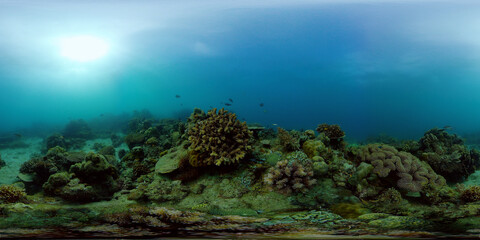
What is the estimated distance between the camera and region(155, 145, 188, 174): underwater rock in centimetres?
522

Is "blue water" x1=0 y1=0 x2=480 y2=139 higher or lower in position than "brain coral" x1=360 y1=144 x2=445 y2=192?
higher

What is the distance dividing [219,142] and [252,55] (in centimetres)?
3211

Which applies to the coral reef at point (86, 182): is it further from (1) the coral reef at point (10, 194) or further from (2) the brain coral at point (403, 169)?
(2) the brain coral at point (403, 169)

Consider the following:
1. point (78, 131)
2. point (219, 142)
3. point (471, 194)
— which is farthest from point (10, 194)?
point (78, 131)

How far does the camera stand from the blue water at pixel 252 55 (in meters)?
8.22

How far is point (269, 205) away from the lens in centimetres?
413

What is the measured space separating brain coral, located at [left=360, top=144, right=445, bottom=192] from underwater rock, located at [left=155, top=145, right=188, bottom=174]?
15.5 ft

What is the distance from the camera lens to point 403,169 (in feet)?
15.7

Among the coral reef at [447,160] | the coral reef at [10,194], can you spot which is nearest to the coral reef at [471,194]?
the coral reef at [447,160]

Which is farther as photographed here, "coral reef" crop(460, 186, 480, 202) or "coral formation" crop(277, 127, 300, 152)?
"coral formation" crop(277, 127, 300, 152)

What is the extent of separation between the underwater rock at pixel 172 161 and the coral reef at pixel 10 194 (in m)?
2.57

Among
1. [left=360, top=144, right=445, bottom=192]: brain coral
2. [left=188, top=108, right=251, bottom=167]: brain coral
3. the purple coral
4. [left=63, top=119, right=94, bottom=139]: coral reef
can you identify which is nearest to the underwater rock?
[left=188, top=108, right=251, bottom=167]: brain coral

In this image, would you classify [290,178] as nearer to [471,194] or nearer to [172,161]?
→ [172,161]

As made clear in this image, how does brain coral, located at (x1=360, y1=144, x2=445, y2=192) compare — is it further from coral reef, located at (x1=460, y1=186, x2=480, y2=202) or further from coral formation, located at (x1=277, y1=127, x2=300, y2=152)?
coral formation, located at (x1=277, y1=127, x2=300, y2=152)
